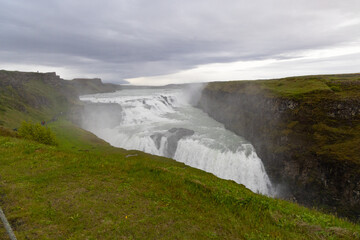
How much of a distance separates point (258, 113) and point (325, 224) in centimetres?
4590

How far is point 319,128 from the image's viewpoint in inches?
1388

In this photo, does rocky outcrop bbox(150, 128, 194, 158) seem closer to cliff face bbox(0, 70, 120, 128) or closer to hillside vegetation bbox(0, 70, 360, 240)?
hillside vegetation bbox(0, 70, 360, 240)

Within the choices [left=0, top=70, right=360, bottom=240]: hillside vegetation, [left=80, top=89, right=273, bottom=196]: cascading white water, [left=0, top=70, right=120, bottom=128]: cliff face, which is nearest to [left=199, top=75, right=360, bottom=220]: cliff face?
[left=80, top=89, right=273, bottom=196]: cascading white water

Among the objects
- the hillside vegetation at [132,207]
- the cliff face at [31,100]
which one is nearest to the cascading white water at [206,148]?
the hillside vegetation at [132,207]

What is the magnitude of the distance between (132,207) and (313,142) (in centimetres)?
3752

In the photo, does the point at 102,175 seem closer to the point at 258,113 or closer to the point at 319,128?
the point at 319,128

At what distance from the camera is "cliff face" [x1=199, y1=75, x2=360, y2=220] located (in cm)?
2847

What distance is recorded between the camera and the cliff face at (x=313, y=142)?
93.4 feet

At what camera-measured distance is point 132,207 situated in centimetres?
908

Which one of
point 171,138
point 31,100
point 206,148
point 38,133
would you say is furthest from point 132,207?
point 31,100

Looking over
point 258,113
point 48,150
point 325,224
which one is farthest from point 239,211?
point 258,113

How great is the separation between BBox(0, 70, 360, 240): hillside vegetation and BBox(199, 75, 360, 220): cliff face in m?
25.7

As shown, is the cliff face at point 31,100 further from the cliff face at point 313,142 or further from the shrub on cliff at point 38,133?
the cliff face at point 313,142

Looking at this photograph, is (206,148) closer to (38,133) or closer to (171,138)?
(171,138)
